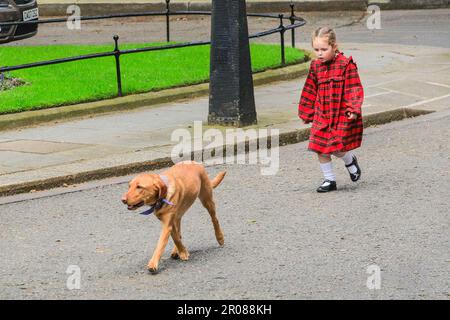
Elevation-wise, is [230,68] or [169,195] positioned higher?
[169,195]

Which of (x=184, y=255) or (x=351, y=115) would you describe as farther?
(x=351, y=115)

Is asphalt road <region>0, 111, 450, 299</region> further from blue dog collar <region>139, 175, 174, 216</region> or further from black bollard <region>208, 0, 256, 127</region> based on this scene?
black bollard <region>208, 0, 256, 127</region>

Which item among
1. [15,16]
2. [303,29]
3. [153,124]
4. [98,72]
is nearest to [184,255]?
[153,124]

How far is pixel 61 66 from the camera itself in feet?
56.0

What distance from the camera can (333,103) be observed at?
31.4 feet

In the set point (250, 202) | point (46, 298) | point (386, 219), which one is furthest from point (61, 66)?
point (46, 298)

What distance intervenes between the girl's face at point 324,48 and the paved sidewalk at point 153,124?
2.22 meters

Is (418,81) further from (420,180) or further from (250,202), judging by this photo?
(250,202)

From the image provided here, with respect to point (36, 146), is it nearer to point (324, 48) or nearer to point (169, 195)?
point (324, 48)
